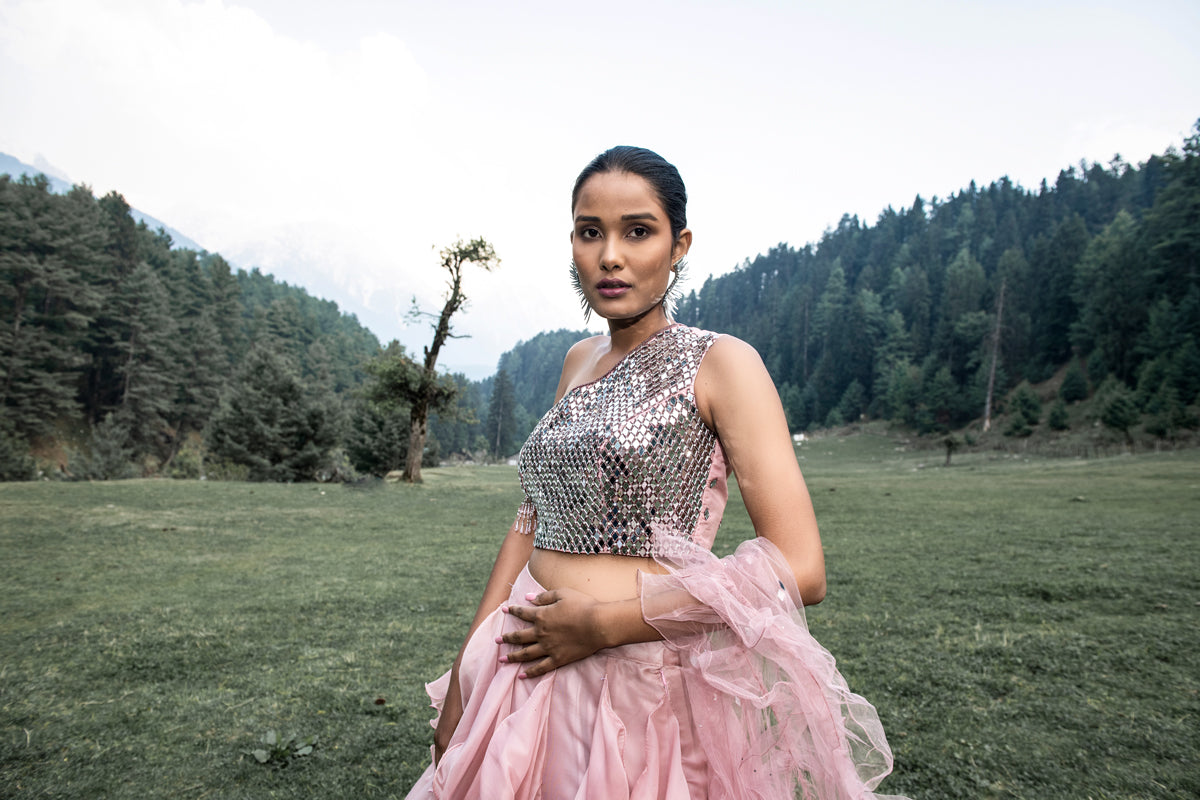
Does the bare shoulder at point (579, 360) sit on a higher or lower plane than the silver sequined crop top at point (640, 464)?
higher

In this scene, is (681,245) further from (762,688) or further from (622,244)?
(762,688)

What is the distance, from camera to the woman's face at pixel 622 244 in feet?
5.48

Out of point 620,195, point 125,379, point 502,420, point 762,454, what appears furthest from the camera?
point 502,420

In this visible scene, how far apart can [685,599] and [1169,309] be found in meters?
61.5

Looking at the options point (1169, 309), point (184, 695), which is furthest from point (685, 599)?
point (1169, 309)

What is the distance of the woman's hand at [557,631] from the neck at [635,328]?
0.73 metres

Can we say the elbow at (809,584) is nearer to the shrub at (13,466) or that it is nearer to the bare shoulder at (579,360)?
the bare shoulder at (579,360)

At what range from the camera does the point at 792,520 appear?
1.41 meters

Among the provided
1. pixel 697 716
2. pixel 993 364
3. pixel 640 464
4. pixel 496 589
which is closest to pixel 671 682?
pixel 697 716

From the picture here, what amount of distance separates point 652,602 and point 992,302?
78.7 metres

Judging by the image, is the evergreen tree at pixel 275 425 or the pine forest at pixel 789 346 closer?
the evergreen tree at pixel 275 425

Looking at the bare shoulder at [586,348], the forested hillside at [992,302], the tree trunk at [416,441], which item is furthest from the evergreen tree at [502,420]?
the bare shoulder at [586,348]

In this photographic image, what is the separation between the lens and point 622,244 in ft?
5.50

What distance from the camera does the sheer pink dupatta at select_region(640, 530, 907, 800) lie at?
4.23 feet
